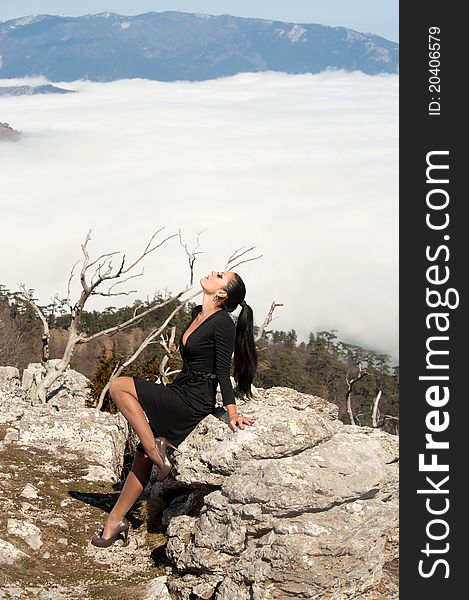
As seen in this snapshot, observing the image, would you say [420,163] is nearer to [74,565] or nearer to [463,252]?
[463,252]

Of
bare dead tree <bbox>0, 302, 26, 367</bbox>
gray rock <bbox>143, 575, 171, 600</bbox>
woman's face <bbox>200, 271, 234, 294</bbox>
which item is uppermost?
bare dead tree <bbox>0, 302, 26, 367</bbox>

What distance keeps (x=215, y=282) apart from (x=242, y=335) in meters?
0.60

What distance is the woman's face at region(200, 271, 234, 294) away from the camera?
7.79 metres

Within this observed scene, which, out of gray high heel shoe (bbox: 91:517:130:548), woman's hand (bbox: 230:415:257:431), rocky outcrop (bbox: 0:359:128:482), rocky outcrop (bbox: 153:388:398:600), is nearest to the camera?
rocky outcrop (bbox: 153:388:398:600)

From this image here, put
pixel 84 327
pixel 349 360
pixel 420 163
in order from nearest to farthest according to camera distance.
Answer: pixel 420 163, pixel 84 327, pixel 349 360

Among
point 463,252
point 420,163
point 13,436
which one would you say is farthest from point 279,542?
point 13,436

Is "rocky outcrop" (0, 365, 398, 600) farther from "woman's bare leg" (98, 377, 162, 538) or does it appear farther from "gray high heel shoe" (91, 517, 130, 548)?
"woman's bare leg" (98, 377, 162, 538)

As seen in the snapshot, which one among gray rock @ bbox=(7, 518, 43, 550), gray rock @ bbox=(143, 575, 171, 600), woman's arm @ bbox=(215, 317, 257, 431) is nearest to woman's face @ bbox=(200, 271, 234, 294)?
woman's arm @ bbox=(215, 317, 257, 431)

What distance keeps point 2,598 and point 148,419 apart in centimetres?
203

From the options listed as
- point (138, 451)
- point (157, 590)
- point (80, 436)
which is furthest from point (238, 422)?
point (80, 436)

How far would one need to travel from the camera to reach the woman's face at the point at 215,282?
25.5ft

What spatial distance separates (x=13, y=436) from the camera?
10.5 meters

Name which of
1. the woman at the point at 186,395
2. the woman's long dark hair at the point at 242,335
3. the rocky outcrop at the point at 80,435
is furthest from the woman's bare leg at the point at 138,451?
the rocky outcrop at the point at 80,435

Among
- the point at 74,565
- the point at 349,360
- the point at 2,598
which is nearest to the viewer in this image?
the point at 2,598
